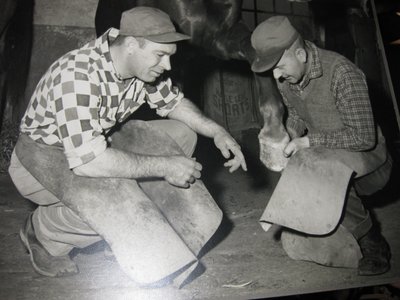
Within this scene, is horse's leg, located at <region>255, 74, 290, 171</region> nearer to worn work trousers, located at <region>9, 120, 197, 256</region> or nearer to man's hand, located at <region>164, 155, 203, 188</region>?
man's hand, located at <region>164, 155, 203, 188</region>

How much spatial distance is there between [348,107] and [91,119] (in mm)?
620

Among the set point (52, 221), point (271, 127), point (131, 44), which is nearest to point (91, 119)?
point (131, 44)

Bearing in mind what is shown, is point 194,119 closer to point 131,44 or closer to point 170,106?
point 170,106

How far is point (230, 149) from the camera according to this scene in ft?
3.04

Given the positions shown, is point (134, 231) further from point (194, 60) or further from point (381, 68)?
point (381, 68)

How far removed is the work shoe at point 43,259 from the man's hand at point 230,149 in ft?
1.46

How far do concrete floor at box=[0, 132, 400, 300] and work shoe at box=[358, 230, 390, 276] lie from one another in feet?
0.06

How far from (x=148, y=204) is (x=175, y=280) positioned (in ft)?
0.59

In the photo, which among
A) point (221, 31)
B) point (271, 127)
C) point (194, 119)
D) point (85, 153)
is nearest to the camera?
point (85, 153)

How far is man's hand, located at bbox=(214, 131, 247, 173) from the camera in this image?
88cm

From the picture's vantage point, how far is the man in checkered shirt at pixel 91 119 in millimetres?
740

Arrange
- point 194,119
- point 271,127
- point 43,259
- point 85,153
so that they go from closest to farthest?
point 85,153, point 43,259, point 194,119, point 271,127

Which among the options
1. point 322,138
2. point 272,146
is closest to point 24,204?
point 272,146

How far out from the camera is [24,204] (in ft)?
3.17
